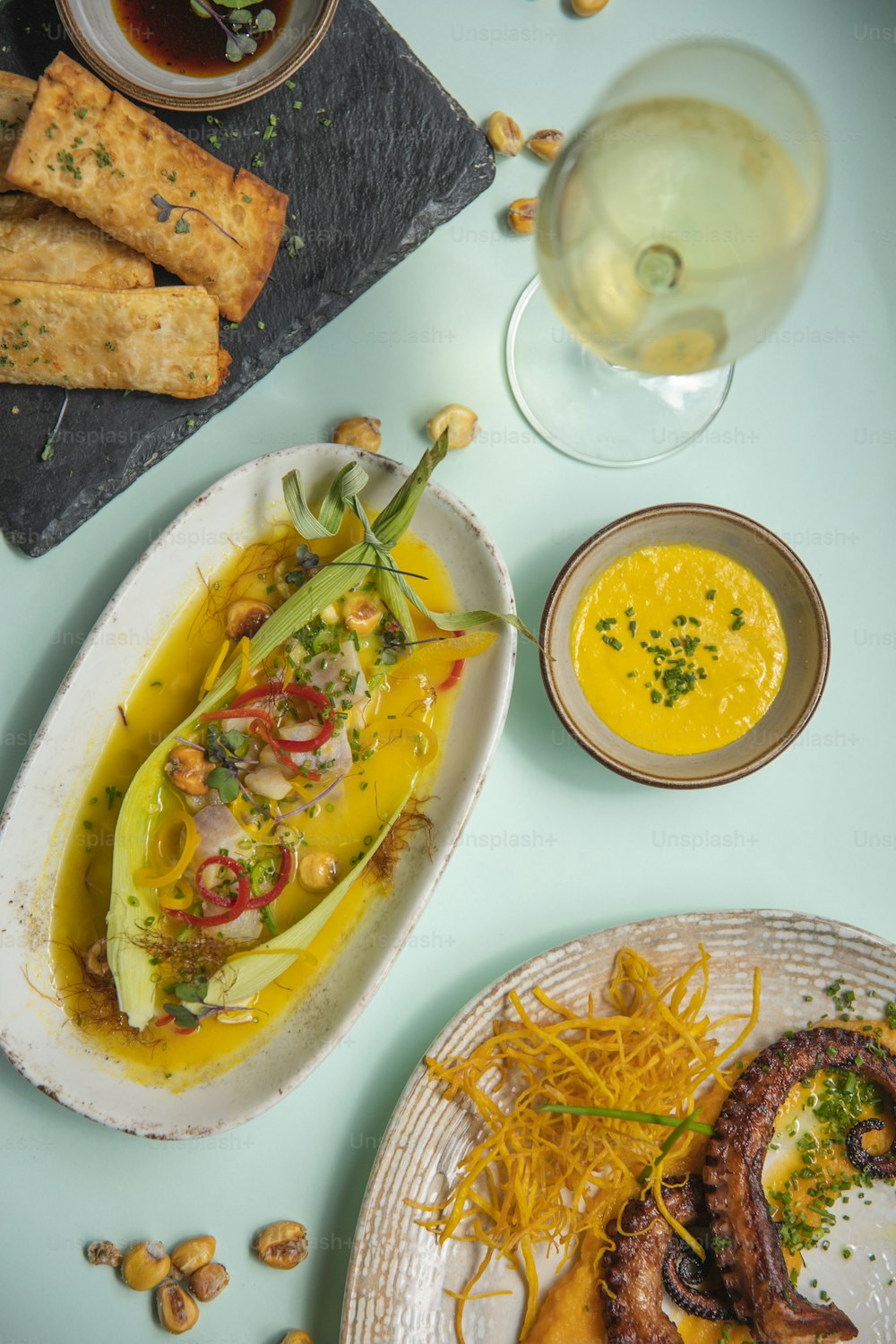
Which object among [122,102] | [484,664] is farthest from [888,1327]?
[122,102]

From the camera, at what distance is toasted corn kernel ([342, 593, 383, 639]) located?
2.87m

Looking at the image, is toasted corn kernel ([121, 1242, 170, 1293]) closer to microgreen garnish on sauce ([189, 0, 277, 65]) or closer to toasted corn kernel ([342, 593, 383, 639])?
toasted corn kernel ([342, 593, 383, 639])

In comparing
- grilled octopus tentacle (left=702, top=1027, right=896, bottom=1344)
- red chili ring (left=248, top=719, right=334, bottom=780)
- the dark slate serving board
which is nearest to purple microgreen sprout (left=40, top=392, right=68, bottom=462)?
the dark slate serving board

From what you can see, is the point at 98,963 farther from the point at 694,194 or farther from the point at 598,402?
the point at 694,194

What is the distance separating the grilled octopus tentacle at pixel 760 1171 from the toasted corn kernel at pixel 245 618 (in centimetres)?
189

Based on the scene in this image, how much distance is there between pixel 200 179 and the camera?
110 inches

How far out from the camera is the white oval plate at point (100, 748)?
272 cm

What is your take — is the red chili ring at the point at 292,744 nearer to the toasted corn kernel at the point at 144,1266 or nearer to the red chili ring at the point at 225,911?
the red chili ring at the point at 225,911

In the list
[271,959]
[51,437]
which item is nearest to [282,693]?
[271,959]

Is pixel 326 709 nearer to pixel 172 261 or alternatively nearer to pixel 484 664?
pixel 484 664

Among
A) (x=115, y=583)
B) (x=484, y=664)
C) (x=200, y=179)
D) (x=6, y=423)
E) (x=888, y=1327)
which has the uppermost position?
(x=200, y=179)

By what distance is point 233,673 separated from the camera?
9.23ft

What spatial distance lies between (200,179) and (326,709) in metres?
1.51

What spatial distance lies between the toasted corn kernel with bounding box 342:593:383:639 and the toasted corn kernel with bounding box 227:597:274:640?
24 centimetres
